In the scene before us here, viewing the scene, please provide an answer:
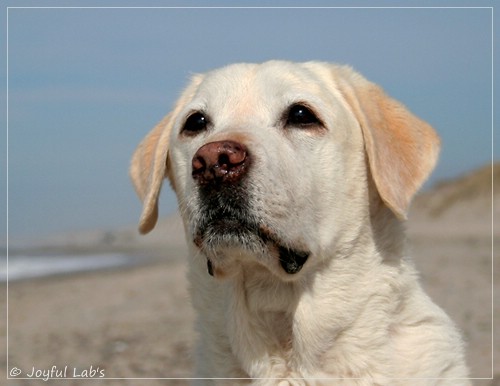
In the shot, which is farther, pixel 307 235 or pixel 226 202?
pixel 307 235

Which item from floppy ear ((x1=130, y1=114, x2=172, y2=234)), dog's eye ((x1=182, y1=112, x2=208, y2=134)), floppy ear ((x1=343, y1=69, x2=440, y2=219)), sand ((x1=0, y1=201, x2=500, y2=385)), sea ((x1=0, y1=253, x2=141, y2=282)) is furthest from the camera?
sea ((x1=0, y1=253, x2=141, y2=282))

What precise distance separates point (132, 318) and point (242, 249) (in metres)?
9.85

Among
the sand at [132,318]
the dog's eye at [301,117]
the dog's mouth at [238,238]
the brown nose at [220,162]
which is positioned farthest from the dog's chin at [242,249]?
the sand at [132,318]

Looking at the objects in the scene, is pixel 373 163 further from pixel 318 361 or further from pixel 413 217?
pixel 413 217

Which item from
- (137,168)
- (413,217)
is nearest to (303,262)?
(137,168)

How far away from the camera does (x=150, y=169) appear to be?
5.49 m

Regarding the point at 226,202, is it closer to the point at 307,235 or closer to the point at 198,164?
the point at 198,164

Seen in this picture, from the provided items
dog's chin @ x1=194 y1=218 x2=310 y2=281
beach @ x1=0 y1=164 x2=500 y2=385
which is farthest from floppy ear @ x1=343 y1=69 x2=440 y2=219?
dog's chin @ x1=194 y1=218 x2=310 y2=281

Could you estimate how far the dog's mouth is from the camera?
454 cm

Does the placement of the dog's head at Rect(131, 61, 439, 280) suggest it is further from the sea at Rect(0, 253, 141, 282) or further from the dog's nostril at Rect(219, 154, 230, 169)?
the sea at Rect(0, 253, 141, 282)

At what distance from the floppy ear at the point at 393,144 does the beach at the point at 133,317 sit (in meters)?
0.40

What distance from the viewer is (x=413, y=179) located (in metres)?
5.04

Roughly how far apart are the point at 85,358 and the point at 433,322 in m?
6.90

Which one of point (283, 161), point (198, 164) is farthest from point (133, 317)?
point (198, 164)
